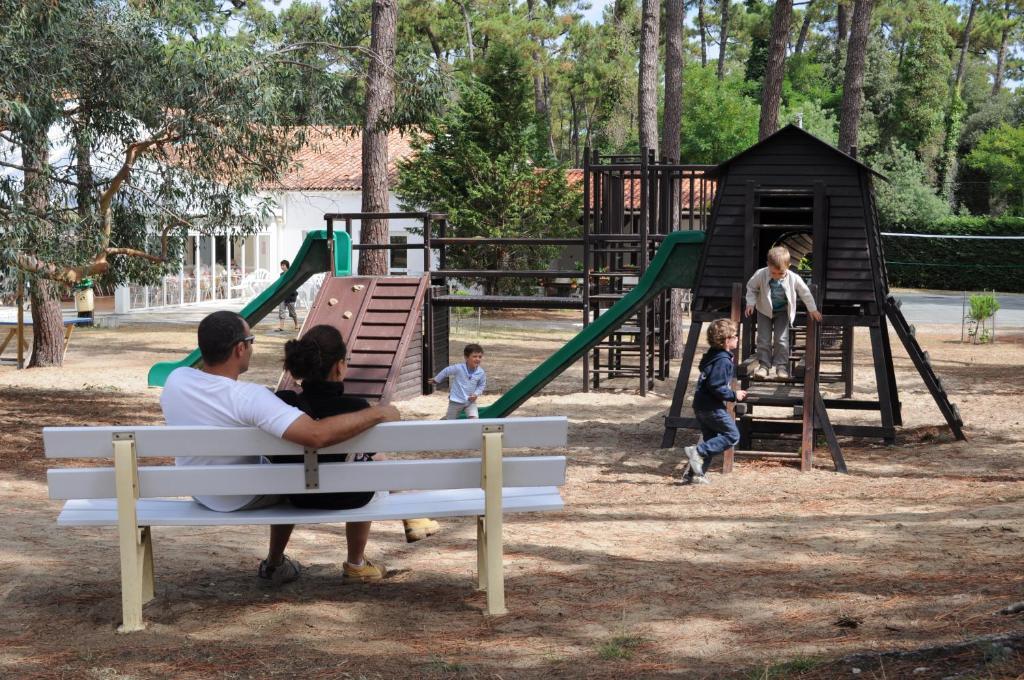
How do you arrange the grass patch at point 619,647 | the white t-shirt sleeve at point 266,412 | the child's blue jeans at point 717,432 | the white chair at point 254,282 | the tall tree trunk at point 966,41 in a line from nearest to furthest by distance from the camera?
the grass patch at point 619,647 < the white t-shirt sleeve at point 266,412 < the child's blue jeans at point 717,432 < the white chair at point 254,282 < the tall tree trunk at point 966,41

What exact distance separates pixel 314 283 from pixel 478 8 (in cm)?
2316

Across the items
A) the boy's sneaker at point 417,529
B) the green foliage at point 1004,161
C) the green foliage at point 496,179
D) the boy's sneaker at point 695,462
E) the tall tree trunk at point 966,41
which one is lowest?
the boy's sneaker at point 695,462

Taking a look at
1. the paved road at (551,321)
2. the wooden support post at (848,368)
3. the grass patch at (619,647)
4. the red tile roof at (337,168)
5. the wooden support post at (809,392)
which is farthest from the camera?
the red tile roof at (337,168)

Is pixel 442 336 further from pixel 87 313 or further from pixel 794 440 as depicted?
pixel 87 313

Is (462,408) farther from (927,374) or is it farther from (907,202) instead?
(907,202)

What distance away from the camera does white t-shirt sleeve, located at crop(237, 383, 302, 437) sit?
4.55 meters

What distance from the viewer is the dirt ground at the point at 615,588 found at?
4102 millimetres

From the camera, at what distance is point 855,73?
22203mm

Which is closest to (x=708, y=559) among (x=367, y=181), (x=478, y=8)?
(x=367, y=181)

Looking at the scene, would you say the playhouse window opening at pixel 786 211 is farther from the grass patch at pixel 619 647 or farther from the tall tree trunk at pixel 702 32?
the tall tree trunk at pixel 702 32

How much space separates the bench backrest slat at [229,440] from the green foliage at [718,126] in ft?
145

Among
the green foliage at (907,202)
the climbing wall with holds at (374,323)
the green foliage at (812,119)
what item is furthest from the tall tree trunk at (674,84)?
the green foliage at (812,119)

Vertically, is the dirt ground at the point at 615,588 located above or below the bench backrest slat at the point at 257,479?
below

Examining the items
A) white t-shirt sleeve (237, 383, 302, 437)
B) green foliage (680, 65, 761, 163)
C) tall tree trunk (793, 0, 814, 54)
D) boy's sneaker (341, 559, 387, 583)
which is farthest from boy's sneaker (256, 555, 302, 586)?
tall tree trunk (793, 0, 814, 54)
